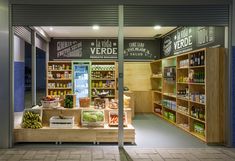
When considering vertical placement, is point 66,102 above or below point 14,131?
above

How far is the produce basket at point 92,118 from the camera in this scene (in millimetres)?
6754

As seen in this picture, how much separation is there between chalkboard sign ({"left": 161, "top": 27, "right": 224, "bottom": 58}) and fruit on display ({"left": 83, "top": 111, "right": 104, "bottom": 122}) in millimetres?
3435

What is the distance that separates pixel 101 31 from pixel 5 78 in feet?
18.9

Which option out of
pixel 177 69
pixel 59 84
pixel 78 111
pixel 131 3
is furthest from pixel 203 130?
pixel 59 84

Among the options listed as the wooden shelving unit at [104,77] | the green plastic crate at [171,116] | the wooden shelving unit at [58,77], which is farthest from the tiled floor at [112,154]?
the wooden shelving unit at [58,77]

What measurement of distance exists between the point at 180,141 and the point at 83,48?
733cm

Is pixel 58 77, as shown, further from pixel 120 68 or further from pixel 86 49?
pixel 120 68

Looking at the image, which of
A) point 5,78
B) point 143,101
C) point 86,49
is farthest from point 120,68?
point 86,49

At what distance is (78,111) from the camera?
708 centimetres

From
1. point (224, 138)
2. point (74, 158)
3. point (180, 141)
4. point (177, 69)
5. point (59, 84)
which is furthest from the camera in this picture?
point (59, 84)

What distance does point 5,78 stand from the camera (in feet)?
20.8

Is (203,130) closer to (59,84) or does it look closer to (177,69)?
(177,69)

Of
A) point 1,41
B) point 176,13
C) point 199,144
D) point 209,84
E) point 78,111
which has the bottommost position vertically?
point 199,144

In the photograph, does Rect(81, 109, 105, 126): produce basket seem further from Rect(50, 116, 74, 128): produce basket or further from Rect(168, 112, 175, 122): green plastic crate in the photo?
Rect(168, 112, 175, 122): green plastic crate
